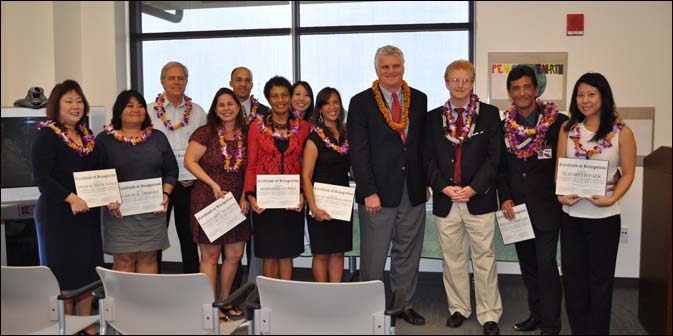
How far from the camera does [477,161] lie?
11.7ft

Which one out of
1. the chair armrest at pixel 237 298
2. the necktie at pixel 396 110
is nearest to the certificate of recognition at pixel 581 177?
the necktie at pixel 396 110

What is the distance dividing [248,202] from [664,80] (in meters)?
3.61

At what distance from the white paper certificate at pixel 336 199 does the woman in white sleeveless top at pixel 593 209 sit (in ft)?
4.01

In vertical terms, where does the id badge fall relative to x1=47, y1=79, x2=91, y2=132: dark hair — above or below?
below

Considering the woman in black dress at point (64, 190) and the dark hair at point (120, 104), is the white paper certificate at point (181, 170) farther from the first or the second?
the woman in black dress at point (64, 190)

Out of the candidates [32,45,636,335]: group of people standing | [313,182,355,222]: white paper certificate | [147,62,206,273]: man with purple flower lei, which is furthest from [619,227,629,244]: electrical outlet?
[147,62,206,273]: man with purple flower lei

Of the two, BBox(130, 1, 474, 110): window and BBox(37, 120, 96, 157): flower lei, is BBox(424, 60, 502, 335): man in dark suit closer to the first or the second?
BBox(130, 1, 474, 110): window

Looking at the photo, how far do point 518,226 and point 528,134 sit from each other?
56cm

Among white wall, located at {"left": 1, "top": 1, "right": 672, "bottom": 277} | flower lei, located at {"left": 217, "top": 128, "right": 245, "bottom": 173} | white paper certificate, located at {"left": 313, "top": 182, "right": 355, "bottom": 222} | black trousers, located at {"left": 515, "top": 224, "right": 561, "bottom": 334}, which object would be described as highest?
white wall, located at {"left": 1, "top": 1, "right": 672, "bottom": 277}

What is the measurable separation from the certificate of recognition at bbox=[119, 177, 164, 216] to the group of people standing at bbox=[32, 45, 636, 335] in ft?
0.20

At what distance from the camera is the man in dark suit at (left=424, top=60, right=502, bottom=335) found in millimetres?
3549

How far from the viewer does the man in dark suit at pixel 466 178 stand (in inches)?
140

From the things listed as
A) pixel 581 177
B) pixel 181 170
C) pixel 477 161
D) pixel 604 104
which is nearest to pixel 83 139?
pixel 181 170

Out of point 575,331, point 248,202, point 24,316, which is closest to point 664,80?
point 575,331
